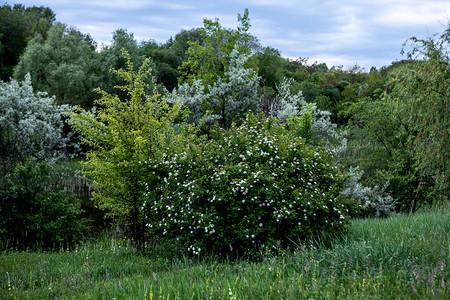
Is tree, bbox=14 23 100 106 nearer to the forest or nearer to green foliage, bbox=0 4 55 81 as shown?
the forest

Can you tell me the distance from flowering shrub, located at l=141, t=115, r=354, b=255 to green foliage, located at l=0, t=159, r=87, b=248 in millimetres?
4487

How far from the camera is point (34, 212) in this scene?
1115 centimetres

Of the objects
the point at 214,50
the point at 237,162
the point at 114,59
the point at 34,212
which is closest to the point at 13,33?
the point at 114,59

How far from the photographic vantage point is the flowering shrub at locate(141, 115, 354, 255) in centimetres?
645

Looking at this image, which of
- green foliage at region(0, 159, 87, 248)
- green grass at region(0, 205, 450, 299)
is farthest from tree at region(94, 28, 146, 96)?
green grass at region(0, 205, 450, 299)

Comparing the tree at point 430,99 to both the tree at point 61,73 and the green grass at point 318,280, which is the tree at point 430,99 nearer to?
the green grass at point 318,280

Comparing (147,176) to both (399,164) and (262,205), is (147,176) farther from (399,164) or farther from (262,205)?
(399,164)

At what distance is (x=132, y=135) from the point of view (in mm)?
8750

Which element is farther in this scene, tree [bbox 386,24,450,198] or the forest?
tree [bbox 386,24,450,198]

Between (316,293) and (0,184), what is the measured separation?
426 inches

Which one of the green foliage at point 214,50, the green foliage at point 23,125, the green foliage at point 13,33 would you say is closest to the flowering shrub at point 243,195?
the green foliage at point 23,125

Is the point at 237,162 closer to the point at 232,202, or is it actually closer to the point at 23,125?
the point at 232,202

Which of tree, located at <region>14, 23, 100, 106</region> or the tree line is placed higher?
tree, located at <region>14, 23, 100, 106</region>

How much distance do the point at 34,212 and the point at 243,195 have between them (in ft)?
25.5
